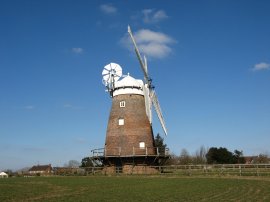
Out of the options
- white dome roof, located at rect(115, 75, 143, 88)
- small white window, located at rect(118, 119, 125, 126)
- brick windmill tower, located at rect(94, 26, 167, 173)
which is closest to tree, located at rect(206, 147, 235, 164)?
brick windmill tower, located at rect(94, 26, 167, 173)

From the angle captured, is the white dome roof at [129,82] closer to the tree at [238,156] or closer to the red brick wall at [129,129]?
the red brick wall at [129,129]

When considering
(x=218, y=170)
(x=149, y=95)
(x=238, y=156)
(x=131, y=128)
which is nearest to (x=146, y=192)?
(x=218, y=170)

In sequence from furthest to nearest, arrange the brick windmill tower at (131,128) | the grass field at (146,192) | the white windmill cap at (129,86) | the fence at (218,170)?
the white windmill cap at (129,86)
the brick windmill tower at (131,128)
the fence at (218,170)
the grass field at (146,192)

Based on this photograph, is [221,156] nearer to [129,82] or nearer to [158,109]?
[158,109]

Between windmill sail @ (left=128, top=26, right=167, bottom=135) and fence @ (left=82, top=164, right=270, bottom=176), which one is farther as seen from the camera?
windmill sail @ (left=128, top=26, right=167, bottom=135)

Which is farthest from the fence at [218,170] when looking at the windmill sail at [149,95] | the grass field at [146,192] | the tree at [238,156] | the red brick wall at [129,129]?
the tree at [238,156]

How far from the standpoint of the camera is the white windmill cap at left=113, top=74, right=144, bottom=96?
3612cm

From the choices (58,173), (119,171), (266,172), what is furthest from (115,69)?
(266,172)

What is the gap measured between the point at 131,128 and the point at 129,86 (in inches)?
157

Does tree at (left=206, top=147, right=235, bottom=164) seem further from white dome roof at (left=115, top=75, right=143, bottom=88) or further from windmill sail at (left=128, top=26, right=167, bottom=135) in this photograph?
white dome roof at (left=115, top=75, right=143, bottom=88)

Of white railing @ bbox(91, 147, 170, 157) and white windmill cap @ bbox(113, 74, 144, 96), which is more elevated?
white windmill cap @ bbox(113, 74, 144, 96)

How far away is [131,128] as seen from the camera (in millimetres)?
35094

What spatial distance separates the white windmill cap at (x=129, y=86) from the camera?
119 ft

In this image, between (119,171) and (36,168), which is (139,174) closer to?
(119,171)
